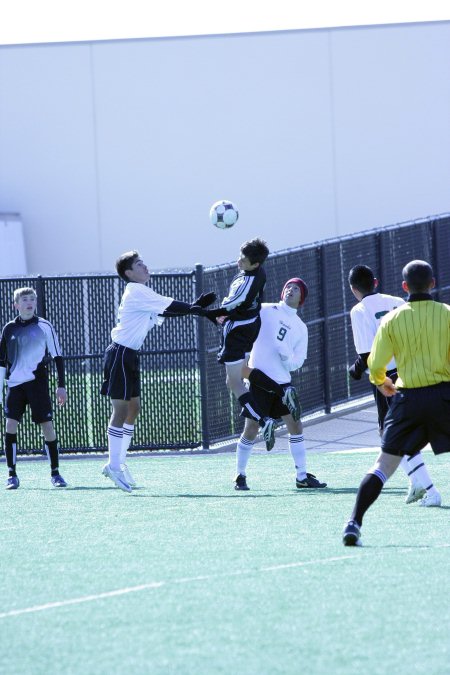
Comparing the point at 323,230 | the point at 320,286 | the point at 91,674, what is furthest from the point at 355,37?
the point at 91,674

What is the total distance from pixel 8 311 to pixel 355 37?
21.8 m

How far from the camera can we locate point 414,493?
1018 cm

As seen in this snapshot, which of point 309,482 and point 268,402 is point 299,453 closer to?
point 309,482

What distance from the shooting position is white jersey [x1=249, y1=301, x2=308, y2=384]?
11.8 meters

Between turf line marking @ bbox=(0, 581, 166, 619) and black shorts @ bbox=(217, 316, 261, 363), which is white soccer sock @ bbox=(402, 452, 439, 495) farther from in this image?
turf line marking @ bbox=(0, 581, 166, 619)

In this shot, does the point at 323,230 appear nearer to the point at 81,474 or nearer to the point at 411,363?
the point at 81,474

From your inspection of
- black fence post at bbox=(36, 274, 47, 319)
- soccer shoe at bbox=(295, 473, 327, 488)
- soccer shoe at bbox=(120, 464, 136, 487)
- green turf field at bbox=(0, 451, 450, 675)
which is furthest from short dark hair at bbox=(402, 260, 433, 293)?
black fence post at bbox=(36, 274, 47, 319)

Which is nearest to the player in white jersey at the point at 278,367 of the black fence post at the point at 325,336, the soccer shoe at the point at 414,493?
the soccer shoe at the point at 414,493

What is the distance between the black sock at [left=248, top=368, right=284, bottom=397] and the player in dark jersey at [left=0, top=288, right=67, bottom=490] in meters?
1.91

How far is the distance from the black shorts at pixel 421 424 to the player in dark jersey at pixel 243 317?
10.9 feet

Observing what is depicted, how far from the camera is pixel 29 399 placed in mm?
12562

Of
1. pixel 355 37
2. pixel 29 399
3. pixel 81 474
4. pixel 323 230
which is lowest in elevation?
pixel 81 474

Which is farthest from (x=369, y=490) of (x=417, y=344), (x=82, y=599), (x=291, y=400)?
(x=291, y=400)

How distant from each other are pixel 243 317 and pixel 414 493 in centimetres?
248
